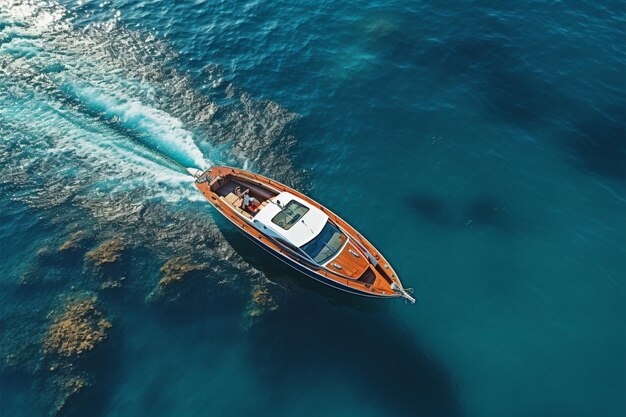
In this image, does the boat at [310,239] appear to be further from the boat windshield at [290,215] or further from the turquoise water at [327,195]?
the turquoise water at [327,195]

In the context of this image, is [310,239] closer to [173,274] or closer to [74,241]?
[173,274]

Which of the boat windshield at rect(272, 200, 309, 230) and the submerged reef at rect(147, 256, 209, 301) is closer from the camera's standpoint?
the submerged reef at rect(147, 256, 209, 301)

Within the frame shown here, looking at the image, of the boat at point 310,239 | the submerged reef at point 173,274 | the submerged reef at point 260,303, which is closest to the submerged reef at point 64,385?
the submerged reef at point 173,274

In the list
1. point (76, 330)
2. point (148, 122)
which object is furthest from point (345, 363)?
point (148, 122)

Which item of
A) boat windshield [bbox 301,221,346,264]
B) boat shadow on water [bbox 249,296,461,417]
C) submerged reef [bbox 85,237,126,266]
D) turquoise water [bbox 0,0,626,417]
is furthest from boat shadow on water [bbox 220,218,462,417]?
submerged reef [bbox 85,237,126,266]

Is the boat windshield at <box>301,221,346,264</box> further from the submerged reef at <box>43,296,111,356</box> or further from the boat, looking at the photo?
the submerged reef at <box>43,296,111,356</box>

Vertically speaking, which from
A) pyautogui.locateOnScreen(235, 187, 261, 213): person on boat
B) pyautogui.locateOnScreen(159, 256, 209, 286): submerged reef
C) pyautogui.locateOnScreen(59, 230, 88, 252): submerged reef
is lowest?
pyautogui.locateOnScreen(159, 256, 209, 286): submerged reef

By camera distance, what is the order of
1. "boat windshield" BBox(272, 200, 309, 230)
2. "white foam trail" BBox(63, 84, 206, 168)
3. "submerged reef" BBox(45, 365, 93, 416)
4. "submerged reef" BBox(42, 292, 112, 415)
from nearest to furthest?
"submerged reef" BBox(45, 365, 93, 416) < "submerged reef" BBox(42, 292, 112, 415) < "boat windshield" BBox(272, 200, 309, 230) < "white foam trail" BBox(63, 84, 206, 168)
